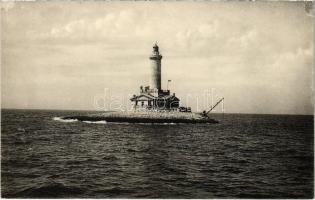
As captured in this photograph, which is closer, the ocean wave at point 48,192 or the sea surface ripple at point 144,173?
the ocean wave at point 48,192

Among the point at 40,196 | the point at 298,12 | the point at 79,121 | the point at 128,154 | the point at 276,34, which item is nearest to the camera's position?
the point at 40,196

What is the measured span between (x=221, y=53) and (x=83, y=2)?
403 centimetres

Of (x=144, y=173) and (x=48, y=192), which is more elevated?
(x=144, y=173)

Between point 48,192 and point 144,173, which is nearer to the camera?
point 48,192

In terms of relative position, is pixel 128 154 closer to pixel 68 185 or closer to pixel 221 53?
pixel 68 185

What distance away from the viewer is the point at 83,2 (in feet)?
35.3

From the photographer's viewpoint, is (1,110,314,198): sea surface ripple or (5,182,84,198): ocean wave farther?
(1,110,314,198): sea surface ripple

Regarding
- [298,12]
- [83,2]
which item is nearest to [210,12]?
[298,12]

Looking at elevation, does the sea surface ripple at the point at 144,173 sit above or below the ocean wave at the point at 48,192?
above

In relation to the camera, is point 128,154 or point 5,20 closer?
point 5,20

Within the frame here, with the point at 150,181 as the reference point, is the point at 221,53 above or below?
above

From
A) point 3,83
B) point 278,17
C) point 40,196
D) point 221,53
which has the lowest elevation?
point 40,196

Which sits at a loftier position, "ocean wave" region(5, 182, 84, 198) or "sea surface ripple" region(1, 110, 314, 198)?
"sea surface ripple" region(1, 110, 314, 198)

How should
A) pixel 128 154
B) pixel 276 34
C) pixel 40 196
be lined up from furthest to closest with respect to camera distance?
pixel 128 154 → pixel 276 34 → pixel 40 196
